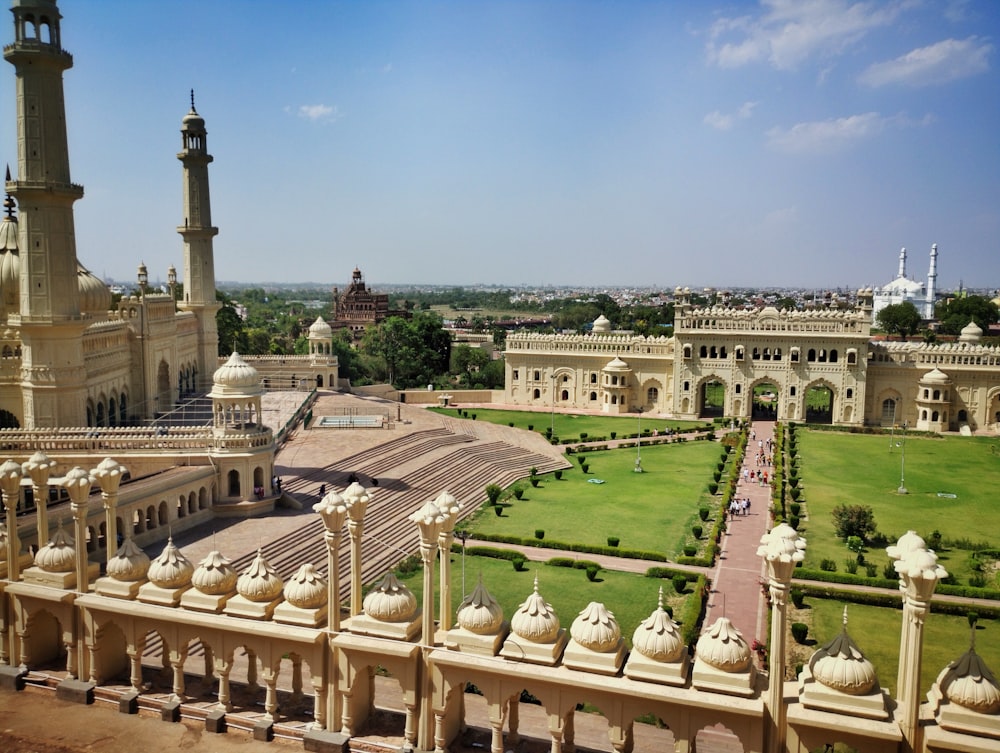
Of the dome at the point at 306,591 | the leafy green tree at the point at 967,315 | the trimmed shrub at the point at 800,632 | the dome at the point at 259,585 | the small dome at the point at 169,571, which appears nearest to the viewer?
the dome at the point at 306,591

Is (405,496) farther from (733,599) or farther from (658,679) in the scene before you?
(658,679)

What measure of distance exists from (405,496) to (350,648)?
18.2 meters

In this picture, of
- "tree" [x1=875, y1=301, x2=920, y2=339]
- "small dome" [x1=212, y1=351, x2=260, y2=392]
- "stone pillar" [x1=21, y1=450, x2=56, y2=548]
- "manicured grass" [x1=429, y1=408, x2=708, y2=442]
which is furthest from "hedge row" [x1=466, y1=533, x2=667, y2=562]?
"tree" [x1=875, y1=301, x2=920, y2=339]

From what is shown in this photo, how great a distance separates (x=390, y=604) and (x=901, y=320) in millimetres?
89006

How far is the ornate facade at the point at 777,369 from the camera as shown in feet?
158

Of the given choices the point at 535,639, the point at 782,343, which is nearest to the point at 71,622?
the point at 535,639

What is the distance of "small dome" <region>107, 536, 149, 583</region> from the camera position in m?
12.8

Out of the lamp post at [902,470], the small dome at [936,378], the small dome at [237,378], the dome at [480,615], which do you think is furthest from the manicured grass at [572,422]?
the dome at [480,615]

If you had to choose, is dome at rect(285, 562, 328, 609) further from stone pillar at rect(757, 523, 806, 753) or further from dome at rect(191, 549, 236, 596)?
stone pillar at rect(757, 523, 806, 753)

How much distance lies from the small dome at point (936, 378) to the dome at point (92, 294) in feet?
146

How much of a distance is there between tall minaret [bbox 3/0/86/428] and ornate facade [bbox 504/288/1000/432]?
1319 inches

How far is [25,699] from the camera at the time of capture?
41.4 feet

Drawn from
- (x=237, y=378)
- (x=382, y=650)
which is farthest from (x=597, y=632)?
(x=237, y=378)

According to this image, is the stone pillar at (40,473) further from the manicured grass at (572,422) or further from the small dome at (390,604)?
the manicured grass at (572,422)
